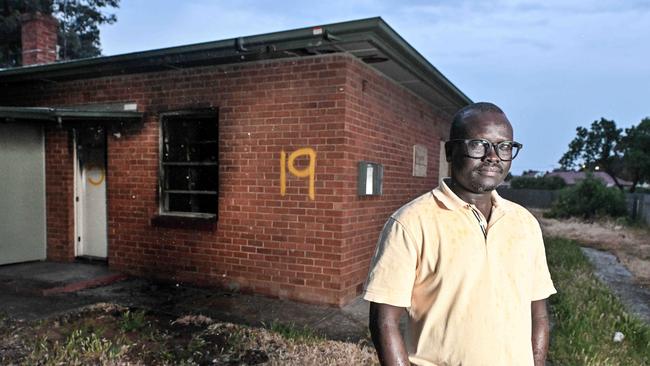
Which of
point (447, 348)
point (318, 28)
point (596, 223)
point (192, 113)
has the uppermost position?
point (318, 28)

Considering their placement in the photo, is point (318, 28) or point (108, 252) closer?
point (318, 28)

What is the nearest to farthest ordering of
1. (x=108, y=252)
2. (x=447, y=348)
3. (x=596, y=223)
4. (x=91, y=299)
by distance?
(x=447, y=348) → (x=91, y=299) → (x=108, y=252) → (x=596, y=223)

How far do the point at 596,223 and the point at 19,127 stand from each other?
17844mm

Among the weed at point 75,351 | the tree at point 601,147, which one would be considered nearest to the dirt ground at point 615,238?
the weed at point 75,351

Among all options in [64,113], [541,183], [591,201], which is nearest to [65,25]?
[64,113]

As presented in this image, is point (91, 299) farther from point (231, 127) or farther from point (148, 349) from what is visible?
point (231, 127)

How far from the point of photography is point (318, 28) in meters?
4.36

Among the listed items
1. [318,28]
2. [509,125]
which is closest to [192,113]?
[318,28]

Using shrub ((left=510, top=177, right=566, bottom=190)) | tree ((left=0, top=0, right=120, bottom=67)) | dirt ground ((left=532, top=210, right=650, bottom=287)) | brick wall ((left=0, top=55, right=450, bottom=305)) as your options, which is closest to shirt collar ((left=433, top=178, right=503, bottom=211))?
brick wall ((left=0, top=55, right=450, bottom=305))

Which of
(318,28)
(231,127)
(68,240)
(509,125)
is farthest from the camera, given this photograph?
(68,240)

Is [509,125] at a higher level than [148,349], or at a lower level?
higher

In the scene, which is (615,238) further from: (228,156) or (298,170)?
(228,156)

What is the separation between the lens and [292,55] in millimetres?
5070

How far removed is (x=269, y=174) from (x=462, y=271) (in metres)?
4.04
